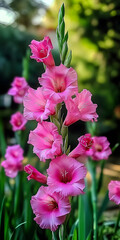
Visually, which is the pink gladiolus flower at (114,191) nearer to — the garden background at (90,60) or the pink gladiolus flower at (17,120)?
the pink gladiolus flower at (17,120)

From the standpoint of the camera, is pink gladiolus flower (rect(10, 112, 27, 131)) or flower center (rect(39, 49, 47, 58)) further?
pink gladiolus flower (rect(10, 112, 27, 131))

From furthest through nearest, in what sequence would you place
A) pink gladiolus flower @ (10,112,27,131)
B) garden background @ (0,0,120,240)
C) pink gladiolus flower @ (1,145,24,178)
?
garden background @ (0,0,120,240)
pink gladiolus flower @ (10,112,27,131)
pink gladiolus flower @ (1,145,24,178)

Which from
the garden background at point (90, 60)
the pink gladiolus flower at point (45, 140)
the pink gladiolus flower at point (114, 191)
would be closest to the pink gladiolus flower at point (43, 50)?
the pink gladiolus flower at point (45, 140)

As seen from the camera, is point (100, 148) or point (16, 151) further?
point (16, 151)

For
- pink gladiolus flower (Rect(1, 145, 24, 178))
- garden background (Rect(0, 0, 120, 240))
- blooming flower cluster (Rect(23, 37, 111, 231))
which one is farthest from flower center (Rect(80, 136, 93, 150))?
garden background (Rect(0, 0, 120, 240))

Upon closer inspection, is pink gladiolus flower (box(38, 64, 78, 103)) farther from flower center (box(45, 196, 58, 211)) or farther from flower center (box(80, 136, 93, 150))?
flower center (box(45, 196, 58, 211))

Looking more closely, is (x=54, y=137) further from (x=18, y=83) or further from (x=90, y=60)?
(x=90, y=60)

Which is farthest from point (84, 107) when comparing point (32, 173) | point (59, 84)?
point (32, 173)
